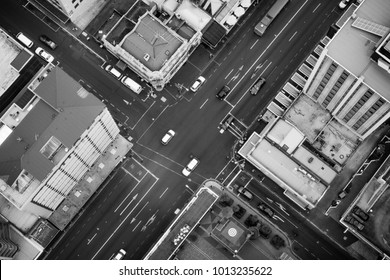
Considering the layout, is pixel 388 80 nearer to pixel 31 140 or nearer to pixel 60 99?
pixel 60 99
